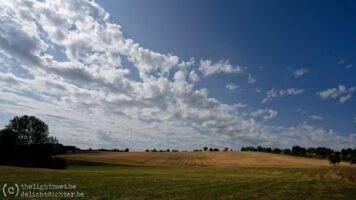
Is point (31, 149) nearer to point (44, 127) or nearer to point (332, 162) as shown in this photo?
point (44, 127)

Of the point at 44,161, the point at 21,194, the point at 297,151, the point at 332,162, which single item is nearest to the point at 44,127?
the point at 44,161

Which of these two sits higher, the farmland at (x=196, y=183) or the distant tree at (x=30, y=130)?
the distant tree at (x=30, y=130)

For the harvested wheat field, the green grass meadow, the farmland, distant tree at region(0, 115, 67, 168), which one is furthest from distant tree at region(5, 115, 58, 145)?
the green grass meadow

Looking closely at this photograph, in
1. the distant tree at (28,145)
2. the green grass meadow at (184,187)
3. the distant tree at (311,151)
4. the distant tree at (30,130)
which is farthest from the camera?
Answer: the distant tree at (311,151)

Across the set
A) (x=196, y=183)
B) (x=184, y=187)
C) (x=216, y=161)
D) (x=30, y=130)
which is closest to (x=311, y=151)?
(x=216, y=161)

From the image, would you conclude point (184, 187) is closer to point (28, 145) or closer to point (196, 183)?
point (196, 183)

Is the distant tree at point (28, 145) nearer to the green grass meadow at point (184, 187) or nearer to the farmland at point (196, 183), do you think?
the farmland at point (196, 183)

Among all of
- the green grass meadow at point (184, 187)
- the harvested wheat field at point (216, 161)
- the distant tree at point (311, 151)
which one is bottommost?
the green grass meadow at point (184, 187)

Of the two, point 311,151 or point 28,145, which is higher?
point 311,151

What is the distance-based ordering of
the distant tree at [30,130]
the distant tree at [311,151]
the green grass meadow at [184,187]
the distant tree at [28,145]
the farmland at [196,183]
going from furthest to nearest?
the distant tree at [311,151], the distant tree at [30,130], the distant tree at [28,145], the farmland at [196,183], the green grass meadow at [184,187]

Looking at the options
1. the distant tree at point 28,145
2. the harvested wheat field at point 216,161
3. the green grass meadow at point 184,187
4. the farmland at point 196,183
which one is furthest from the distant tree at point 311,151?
the green grass meadow at point 184,187

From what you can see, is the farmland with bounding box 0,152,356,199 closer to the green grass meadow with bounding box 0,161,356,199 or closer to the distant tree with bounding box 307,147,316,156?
the green grass meadow with bounding box 0,161,356,199

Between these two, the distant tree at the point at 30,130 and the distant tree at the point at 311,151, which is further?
the distant tree at the point at 311,151

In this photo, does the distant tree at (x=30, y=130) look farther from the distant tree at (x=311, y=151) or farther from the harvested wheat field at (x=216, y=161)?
the distant tree at (x=311, y=151)
